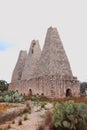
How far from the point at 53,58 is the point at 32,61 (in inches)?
164

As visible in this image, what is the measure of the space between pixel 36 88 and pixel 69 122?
79.1 ft

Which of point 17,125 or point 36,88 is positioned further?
point 36,88

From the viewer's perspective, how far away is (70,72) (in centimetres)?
5003

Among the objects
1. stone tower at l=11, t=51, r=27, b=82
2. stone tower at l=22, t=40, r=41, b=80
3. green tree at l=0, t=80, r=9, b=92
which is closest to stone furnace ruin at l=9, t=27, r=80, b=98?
stone tower at l=22, t=40, r=41, b=80

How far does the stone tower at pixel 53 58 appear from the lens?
4869 centimetres

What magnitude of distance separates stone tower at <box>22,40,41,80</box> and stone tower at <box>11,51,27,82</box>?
3551 mm

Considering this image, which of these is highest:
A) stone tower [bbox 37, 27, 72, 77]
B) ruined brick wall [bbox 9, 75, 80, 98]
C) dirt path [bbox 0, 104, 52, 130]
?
stone tower [bbox 37, 27, 72, 77]

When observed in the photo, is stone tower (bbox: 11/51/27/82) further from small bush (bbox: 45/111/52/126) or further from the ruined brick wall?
small bush (bbox: 45/111/52/126)

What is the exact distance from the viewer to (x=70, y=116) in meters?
25.3

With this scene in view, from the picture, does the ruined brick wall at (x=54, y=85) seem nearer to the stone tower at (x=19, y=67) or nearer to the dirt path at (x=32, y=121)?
the stone tower at (x=19, y=67)

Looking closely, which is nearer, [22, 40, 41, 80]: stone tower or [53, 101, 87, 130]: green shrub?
[53, 101, 87, 130]: green shrub

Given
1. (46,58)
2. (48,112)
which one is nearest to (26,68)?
(46,58)

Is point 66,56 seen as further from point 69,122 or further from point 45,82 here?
point 69,122

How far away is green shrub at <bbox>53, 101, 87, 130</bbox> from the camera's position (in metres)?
24.9
